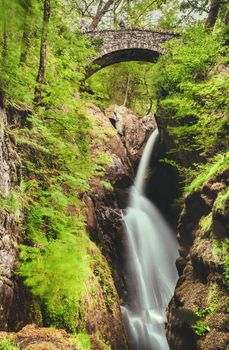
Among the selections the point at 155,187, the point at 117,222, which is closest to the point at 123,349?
the point at 117,222

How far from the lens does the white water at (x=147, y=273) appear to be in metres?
A: 9.58

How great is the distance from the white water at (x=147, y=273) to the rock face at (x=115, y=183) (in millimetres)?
506

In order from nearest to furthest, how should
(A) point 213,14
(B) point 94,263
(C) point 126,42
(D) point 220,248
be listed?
(D) point 220,248 < (B) point 94,263 < (A) point 213,14 < (C) point 126,42

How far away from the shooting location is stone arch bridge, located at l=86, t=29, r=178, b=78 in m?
17.1

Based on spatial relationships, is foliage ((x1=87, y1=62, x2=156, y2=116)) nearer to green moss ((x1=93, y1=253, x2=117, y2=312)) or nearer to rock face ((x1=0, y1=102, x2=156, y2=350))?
rock face ((x1=0, y1=102, x2=156, y2=350))

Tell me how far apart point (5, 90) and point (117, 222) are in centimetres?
841

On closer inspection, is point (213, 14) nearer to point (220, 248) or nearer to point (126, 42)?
point (126, 42)

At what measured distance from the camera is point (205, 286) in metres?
7.49

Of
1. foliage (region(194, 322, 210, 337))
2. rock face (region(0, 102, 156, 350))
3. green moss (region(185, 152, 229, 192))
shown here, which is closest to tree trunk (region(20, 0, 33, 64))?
rock face (region(0, 102, 156, 350))

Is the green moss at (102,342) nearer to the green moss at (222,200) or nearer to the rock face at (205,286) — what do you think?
the rock face at (205,286)

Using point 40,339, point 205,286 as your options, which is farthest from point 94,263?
point 40,339

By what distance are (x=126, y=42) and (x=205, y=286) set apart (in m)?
13.8

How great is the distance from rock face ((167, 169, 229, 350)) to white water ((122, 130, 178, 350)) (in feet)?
4.59

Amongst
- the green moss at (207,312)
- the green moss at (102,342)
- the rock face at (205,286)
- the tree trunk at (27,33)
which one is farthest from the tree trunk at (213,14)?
the green moss at (102,342)
